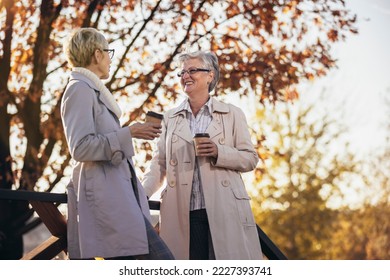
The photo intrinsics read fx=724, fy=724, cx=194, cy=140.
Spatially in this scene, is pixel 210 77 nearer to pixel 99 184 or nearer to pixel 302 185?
pixel 99 184

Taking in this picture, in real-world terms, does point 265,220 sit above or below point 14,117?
below

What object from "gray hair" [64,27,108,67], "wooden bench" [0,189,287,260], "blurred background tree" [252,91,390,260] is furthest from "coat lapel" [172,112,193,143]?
"blurred background tree" [252,91,390,260]

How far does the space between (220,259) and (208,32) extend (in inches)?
159

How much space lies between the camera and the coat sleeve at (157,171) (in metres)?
4.29

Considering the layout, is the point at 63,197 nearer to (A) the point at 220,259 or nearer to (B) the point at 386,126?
(A) the point at 220,259

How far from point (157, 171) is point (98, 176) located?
1.00 meters

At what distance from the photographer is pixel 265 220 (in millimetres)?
23859

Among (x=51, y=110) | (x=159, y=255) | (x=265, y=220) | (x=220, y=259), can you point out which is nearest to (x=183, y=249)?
(x=220, y=259)

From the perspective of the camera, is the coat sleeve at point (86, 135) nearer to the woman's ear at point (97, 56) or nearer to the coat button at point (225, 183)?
the woman's ear at point (97, 56)

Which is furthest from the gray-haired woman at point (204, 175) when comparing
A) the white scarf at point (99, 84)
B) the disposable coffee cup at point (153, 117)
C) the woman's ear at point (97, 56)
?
the woman's ear at point (97, 56)

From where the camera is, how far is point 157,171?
14.2ft

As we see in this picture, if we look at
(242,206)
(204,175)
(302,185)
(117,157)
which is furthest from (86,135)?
(302,185)

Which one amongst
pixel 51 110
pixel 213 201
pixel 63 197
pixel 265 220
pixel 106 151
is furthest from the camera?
pixel 265 220

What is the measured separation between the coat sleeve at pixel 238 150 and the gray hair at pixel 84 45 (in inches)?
39.1
